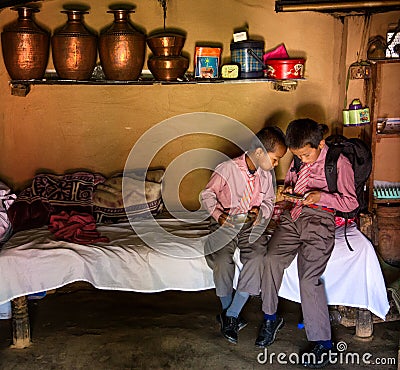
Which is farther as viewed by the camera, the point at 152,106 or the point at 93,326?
the point at 152,106

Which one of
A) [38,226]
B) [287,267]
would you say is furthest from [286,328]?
[38,226]

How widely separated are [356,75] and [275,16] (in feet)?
2.63

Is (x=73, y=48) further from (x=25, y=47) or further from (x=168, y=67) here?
(x=168, y=67)

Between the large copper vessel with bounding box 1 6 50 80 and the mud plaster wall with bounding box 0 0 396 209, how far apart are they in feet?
1.13

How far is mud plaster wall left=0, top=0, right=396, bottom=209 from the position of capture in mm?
4961

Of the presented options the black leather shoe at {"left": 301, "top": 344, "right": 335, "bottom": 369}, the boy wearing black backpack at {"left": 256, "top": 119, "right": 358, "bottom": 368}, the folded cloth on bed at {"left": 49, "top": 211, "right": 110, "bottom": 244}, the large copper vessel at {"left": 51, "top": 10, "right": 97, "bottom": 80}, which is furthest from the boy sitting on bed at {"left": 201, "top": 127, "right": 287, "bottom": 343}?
the large copper vessel at {"left": 51, "top": 10, "right": 97, "bottom": 80}

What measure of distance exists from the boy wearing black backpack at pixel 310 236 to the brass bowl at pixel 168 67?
1097 mm

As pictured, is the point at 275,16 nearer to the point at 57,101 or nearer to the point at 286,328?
the point at 57,101

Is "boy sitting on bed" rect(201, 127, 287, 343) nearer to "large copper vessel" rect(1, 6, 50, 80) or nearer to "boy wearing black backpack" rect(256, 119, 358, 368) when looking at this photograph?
"boy wearing black backpack" rect(256, 119, 358, 368)

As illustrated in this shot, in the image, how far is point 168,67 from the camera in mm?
4645

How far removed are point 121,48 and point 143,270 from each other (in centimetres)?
167

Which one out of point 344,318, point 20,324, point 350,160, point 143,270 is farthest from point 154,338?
point 350,160

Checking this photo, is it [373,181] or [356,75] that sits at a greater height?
[356,75]

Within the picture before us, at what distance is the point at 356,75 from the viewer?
471 cm
